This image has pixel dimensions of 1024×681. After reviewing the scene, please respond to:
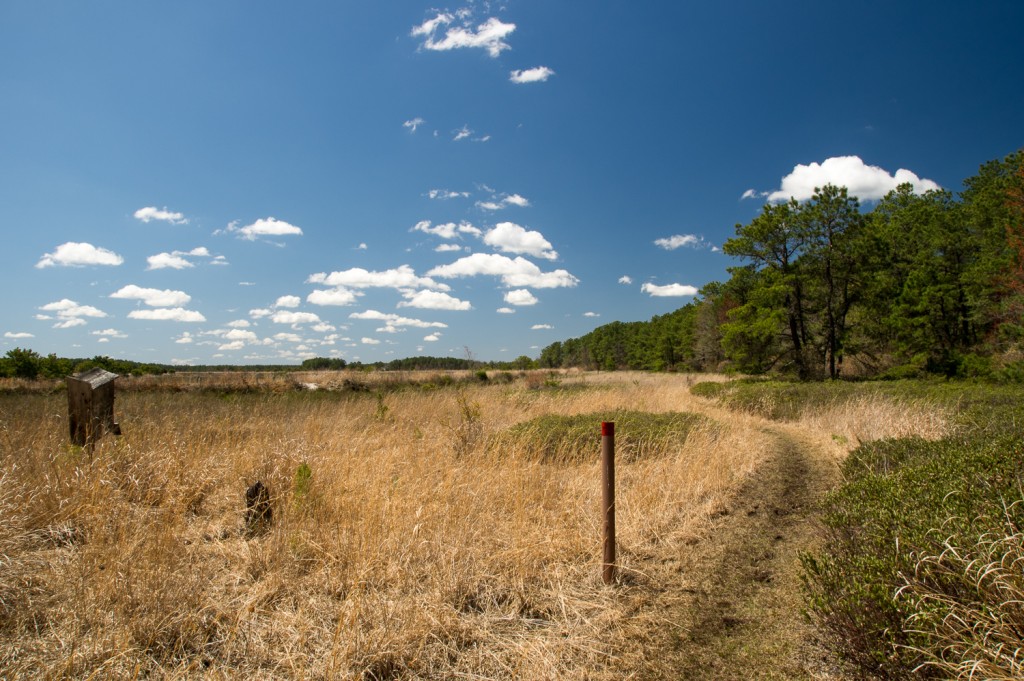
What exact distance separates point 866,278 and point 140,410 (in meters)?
30.9

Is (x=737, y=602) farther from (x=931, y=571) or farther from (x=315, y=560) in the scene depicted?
(x=315, y=560)

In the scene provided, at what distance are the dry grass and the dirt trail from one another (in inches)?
7.3

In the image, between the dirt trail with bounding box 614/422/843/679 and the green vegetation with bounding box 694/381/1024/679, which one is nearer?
the green vegetation with bounding box 694/381/1024/679

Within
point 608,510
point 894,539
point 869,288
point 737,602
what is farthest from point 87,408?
point 869,288

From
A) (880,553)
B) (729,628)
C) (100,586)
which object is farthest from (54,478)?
Result: (880,553)

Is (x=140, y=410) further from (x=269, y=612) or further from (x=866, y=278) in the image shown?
(x=866, y=278)

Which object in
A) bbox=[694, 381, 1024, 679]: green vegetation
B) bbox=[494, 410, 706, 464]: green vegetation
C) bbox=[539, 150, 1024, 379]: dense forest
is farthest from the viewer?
bbox=[539, 150, 1024, 379]: dense forest

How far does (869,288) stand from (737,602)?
93.1 ft

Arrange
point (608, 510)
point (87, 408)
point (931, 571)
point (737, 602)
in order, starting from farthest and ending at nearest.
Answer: point (87, 408), point (608, 510), point (737, 602), point (931, 571)

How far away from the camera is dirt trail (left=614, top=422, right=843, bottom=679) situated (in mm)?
2646

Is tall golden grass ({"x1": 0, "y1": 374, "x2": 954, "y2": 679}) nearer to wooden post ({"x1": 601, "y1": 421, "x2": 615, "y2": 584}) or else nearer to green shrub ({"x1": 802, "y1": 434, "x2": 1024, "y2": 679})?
wooden post ({"x1": 601, "y1": 421, "x2": 615, "y2": 584})

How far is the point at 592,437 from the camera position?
7961mm

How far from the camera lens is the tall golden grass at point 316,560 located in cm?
A: 257

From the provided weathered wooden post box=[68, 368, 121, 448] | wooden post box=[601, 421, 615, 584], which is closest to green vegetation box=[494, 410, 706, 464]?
wooden post box=[601, 421, 615, 584]
